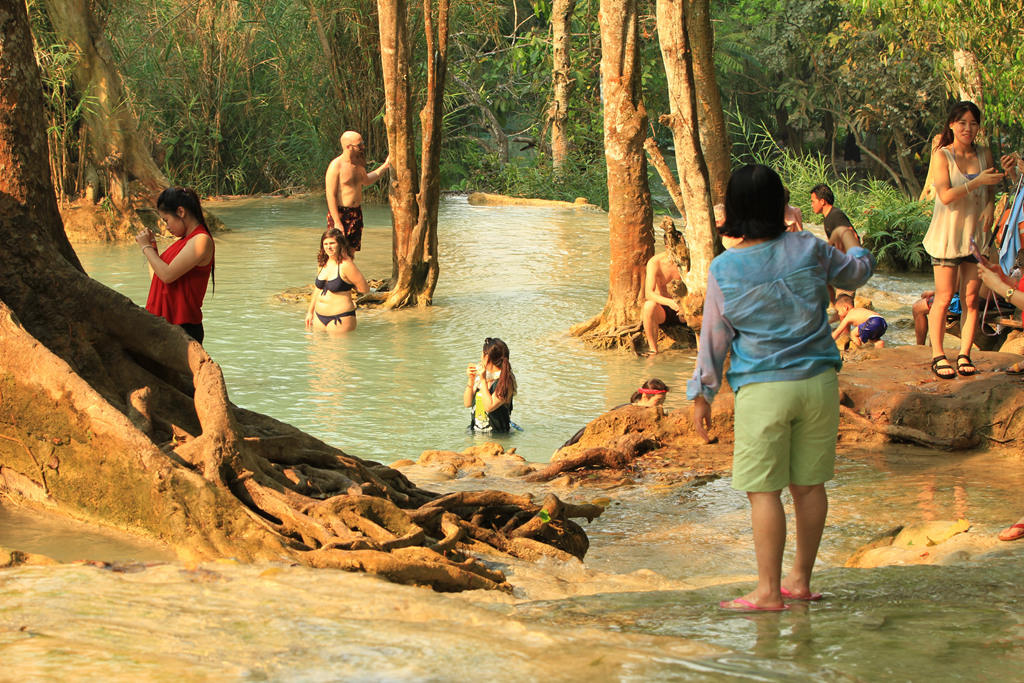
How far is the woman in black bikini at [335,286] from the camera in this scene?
12.4 m

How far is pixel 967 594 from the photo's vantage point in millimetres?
4078

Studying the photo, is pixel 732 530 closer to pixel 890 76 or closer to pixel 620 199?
pixel 620 199

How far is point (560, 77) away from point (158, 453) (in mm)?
22325

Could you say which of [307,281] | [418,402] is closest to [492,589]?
[418,402]

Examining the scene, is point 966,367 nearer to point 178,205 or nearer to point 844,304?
point 844,304

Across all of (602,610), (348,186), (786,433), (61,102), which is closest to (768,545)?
(786,433)

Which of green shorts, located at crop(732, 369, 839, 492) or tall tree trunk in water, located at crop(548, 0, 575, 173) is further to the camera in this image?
tall tree trunk in water, located at crop(548, 0, 575, 173)

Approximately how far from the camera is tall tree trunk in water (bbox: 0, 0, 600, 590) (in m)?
4.34

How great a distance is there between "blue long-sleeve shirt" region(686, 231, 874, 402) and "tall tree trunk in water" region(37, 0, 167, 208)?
17.3m

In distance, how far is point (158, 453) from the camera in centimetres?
454

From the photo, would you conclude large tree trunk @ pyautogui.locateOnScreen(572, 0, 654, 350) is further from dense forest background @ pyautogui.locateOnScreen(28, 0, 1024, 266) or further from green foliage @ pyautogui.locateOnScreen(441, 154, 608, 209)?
green foliage @ pyautogui.locateOnScreen(441, 154, 608, 209)

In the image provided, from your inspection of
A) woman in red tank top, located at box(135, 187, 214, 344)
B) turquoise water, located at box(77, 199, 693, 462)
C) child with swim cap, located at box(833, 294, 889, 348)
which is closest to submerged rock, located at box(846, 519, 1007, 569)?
woman in red tank top, located at box(135, 187, 214, 344)

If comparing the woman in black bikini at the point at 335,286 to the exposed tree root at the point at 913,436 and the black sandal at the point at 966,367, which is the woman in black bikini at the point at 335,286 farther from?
the black sandal at the point at 966,367

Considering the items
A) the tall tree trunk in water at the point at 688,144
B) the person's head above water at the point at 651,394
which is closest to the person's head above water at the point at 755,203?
the person's head above water at the point at 651,394
